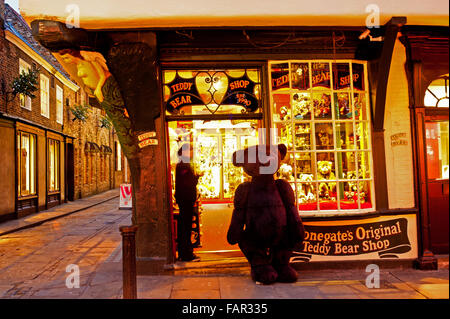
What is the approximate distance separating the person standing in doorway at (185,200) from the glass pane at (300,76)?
2208 millimetres

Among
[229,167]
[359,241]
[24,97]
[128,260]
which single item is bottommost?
[359,241]

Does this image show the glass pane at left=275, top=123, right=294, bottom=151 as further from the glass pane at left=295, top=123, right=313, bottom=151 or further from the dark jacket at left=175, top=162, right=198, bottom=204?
the dark jacket at left=175, top=162, right=198, bottom=204

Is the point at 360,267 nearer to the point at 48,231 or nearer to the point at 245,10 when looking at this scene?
the point at 245,10

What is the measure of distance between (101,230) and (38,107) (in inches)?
350

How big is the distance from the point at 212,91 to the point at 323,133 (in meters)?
1.87

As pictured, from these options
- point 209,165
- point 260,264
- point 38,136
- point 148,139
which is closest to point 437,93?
point 260,264

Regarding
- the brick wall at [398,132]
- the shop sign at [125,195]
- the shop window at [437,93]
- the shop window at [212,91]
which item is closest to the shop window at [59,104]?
the shop sign at [125,195]

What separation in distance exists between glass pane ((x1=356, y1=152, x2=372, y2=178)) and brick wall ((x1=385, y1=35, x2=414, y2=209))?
0.96 feet

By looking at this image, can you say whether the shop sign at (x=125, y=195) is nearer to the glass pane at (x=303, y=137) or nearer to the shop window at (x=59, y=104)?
the shop window at (x=59, y=104)

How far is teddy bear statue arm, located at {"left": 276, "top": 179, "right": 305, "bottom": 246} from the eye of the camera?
4.90m

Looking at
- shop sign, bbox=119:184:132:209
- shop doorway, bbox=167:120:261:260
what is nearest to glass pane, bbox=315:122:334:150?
shop doorway, bbox=167:120:261:260

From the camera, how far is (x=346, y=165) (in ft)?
18.8

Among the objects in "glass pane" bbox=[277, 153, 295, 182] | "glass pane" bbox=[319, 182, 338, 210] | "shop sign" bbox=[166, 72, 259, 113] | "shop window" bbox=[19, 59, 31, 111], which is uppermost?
"shop window" bbox=[19, 59, 31, 111]

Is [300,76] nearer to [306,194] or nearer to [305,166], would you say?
[305,166]
